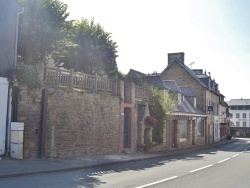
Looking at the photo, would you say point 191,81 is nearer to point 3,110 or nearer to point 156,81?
point 156,81

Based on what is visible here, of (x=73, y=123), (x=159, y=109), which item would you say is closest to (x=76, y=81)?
(x=73, y=123)

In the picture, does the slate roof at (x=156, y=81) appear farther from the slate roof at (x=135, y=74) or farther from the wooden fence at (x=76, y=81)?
the wooden fence at (x=76, y=81)

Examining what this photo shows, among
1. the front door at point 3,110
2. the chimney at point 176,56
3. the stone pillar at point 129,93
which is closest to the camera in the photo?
the front door at point 3,110

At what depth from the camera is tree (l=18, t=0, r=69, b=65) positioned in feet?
72.1

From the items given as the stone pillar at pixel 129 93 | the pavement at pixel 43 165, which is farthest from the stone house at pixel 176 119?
the pavement at pixel 43 165

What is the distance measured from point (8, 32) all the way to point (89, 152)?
766 centimetres

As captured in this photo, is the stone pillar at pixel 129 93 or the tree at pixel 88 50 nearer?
the stone pillar at pixel 129 93

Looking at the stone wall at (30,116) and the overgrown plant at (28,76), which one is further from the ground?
the overgrown plant at (28,76)

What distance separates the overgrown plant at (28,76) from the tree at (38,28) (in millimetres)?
8041

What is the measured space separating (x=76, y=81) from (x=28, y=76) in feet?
10.2

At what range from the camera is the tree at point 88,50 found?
29.9 metres

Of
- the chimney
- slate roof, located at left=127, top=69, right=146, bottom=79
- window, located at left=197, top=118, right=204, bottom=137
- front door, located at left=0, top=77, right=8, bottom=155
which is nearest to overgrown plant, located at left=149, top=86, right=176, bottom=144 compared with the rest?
slate roof, located at left=127, top=69, right=146, bottom=79

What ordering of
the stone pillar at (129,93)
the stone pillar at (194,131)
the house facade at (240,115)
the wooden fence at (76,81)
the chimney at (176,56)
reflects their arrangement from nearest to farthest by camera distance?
the wooden fence at (76,81) < the stone pillar at (129,93) < the stone pillar at (194,131) < the chimney at (176,56) < the house facade at (240,115)

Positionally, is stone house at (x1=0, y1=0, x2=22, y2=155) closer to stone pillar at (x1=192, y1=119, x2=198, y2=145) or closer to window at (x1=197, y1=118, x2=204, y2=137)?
stone pillar at (x1=192, y1=119, x2=198, y2=145)
